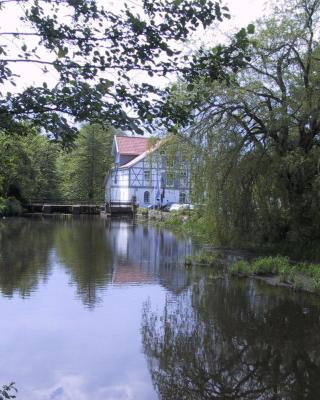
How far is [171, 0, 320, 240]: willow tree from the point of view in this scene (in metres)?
17.0

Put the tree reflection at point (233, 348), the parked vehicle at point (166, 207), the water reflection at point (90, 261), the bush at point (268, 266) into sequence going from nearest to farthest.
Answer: the tree reflection at point (233, 348) < the water reflection at point (90, 261) < the bush at point (268, 266) < the parked vehicle at point (166, 207)

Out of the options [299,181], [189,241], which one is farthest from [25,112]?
[189,241]

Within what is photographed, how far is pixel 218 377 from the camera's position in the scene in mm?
7516

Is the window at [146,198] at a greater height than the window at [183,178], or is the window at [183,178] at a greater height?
the window at [183,178]

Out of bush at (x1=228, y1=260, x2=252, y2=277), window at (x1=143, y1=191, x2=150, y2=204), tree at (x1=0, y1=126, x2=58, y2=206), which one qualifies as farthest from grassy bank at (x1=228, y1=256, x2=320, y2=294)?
window at (x1=143, y1=191, x2=150, y2=204)

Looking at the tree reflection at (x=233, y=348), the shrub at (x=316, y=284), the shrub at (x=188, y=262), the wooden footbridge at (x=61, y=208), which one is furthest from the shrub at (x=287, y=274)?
the wooden footbridge at (x=61, y=208)

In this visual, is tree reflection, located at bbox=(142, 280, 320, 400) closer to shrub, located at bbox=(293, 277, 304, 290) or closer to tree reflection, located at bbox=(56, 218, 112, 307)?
shrub, located at bbox=(293, 277, 304, 290)

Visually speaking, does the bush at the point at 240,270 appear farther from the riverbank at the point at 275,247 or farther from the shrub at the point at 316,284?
the shrub at the point at 316,284

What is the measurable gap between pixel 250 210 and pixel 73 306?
8.89m

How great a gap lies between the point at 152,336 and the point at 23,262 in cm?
986

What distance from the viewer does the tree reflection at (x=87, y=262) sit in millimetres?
13472

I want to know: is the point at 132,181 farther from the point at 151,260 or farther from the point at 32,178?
the point at 151,260

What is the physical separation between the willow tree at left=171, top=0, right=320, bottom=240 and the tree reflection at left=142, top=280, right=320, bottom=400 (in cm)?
580

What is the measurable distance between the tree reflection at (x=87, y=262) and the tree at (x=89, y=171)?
36776 mm
